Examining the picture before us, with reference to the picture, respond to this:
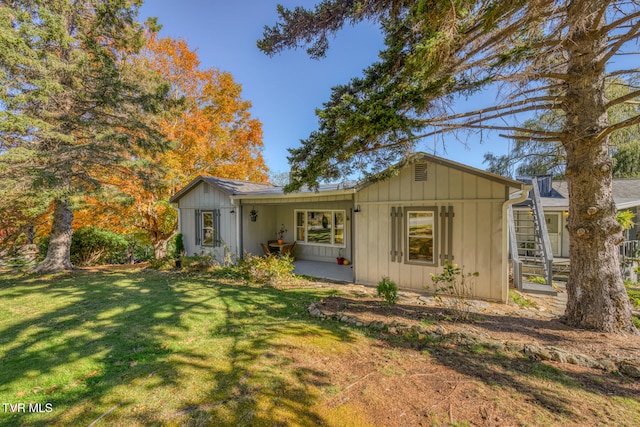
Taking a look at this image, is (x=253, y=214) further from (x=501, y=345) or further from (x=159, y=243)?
(x=501, y=345)

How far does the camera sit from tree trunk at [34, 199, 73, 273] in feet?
29.7

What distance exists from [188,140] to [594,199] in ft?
43.4

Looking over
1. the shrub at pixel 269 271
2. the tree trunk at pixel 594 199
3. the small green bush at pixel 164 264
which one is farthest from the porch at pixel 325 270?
the tree trunk at pixel 594 199

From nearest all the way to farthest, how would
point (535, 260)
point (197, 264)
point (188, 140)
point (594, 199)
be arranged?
point (594, 199) → point (535, 260) → point (197, 264) → point (188, 140)

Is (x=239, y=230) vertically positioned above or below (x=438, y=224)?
below

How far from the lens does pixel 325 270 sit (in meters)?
9.56

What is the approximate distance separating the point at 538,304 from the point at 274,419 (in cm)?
653

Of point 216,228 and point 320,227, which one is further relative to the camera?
point 320,227

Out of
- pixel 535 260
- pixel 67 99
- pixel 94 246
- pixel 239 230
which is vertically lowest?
pixel 535 260

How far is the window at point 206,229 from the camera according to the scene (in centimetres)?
1085

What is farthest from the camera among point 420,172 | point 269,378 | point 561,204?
point 561,204

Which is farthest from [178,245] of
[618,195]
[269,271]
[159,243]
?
[618,195]

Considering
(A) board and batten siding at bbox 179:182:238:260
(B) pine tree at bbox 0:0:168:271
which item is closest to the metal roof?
(A) board and batten siding at bbox 179:182:238:260

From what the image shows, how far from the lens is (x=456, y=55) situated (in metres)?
4.09
